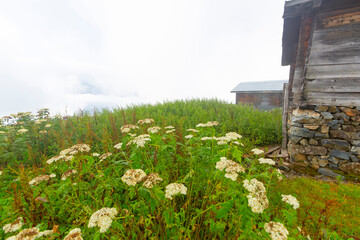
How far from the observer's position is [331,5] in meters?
4.48

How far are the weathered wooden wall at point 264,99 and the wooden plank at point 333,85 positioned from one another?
12593 mm

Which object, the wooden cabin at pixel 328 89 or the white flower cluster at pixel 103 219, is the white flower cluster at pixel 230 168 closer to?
the white flower cluster at pixel 103 219

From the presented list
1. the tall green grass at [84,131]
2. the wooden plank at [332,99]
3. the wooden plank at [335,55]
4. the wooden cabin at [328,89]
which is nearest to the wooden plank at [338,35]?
the wooden cabin at [328,89]

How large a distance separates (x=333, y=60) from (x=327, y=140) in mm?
2220

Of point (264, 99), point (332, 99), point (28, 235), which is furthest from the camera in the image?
point (264, 99)

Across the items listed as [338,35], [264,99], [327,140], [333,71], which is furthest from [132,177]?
[264,99]

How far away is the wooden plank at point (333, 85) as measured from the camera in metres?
4.38

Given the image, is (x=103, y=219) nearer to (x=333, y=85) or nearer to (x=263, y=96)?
(x=333, y=85)

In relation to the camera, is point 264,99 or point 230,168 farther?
point 264,99

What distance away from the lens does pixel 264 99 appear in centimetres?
1756

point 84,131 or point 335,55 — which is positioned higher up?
point 335,55

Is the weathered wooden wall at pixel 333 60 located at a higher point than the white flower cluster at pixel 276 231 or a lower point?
higher

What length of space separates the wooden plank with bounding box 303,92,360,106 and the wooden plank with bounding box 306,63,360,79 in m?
0.49

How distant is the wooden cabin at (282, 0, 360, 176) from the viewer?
4.38 metres
